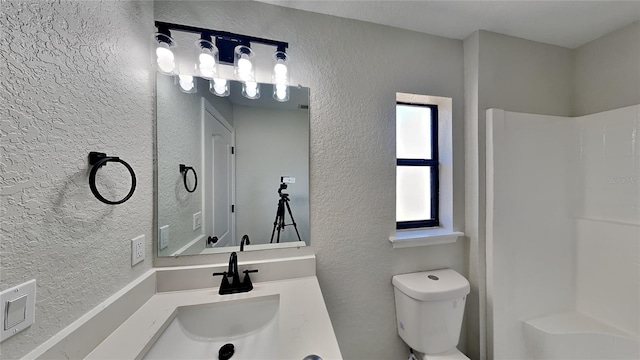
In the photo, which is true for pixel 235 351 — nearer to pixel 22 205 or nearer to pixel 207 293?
pixel 207 293

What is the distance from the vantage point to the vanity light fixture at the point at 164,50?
0.97 metres

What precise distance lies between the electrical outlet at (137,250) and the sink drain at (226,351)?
0.50m

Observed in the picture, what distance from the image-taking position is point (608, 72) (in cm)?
138

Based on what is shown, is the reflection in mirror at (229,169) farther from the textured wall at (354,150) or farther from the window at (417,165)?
the window at (417,165)

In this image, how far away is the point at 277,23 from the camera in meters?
1.15

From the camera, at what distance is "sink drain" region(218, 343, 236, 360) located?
2.53 ft

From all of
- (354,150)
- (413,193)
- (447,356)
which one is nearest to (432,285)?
→ (447,356)

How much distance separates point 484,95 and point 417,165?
57 cm

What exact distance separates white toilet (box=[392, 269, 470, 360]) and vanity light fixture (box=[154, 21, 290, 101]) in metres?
1.29

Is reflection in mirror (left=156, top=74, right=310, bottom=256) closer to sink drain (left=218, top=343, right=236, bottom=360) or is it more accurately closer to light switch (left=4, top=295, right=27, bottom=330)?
sink drain (left=218, top=343, right=236, bottom=360)

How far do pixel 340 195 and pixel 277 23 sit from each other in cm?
100

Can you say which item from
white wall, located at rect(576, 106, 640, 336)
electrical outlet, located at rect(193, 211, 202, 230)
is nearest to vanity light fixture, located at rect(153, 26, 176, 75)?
electrical outlet, located at rect(193, 211, 202, 230)

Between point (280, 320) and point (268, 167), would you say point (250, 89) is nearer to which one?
point (268, 167)

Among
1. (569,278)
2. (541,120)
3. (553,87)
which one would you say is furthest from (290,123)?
(569,278)
